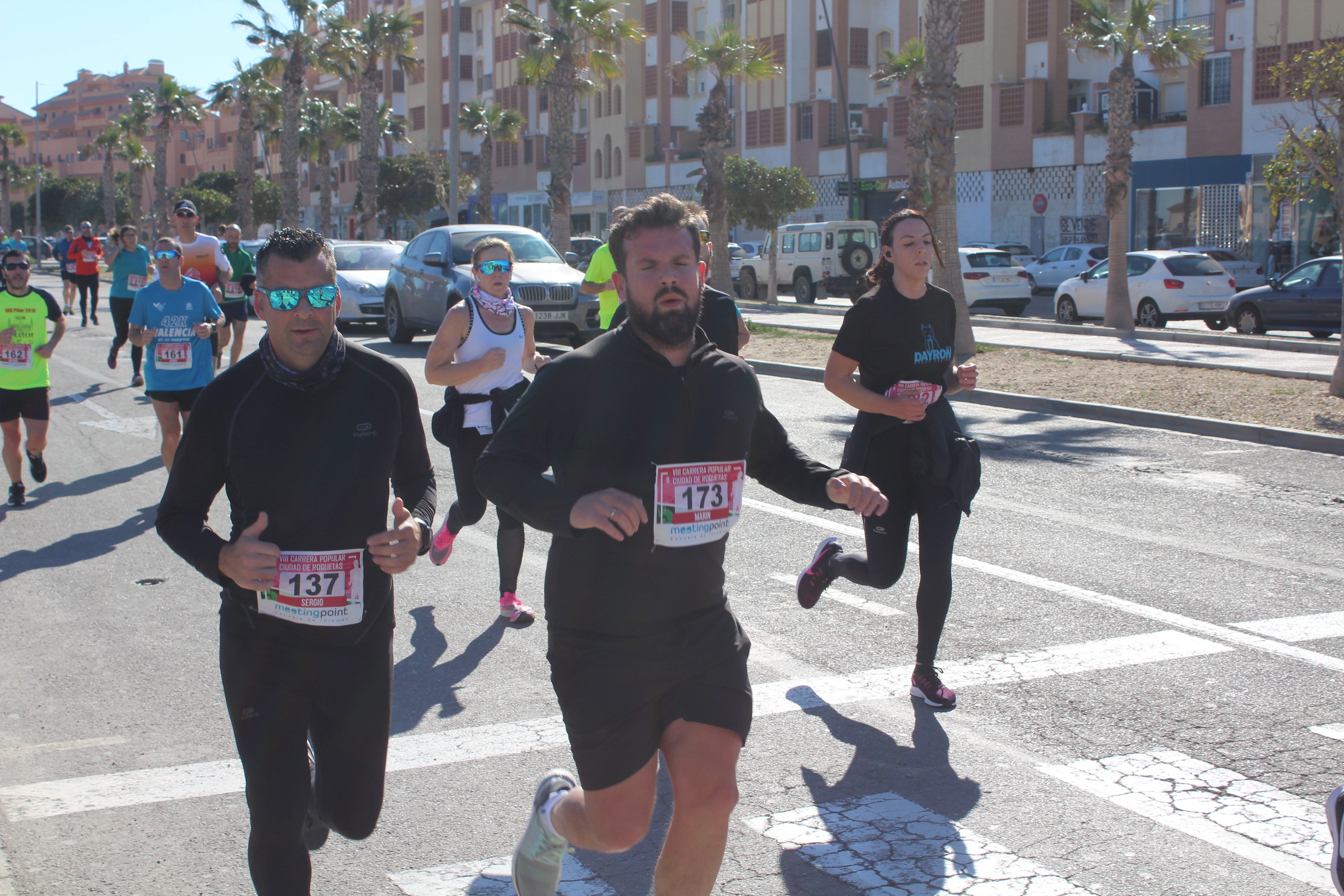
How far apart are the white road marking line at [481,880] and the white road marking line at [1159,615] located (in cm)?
311

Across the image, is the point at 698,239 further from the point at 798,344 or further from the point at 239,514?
the point at 798,344

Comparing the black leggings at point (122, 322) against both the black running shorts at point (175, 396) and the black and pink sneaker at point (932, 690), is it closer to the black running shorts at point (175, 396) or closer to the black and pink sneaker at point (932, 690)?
the black running shorts at point (175, 396)

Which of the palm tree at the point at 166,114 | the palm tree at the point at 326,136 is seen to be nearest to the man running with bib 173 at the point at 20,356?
the palm tree at the point at 326,136

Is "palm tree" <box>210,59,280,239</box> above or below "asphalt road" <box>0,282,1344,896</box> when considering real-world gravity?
above

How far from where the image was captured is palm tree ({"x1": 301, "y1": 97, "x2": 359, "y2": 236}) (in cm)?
5762

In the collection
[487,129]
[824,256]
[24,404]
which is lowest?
[24,404]

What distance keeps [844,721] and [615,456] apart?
229 cm

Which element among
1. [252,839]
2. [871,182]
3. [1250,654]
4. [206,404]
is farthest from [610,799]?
[871,182]

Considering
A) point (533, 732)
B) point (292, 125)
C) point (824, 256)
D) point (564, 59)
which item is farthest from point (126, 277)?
point (292, 125)

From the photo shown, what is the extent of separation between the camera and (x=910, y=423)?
503cm

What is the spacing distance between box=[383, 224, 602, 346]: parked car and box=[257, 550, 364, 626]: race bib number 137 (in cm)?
1485

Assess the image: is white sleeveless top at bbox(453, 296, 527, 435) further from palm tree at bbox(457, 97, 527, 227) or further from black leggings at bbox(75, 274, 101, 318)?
palm tree at bbox(457, 97, 527, 227)

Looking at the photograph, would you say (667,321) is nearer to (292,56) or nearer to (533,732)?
(533,732)

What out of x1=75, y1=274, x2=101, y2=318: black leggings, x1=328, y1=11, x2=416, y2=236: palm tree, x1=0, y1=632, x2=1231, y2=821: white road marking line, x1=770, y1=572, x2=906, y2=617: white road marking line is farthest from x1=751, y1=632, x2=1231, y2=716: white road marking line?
x1=328, y1=11, x2=416, y2=236: palm tree
